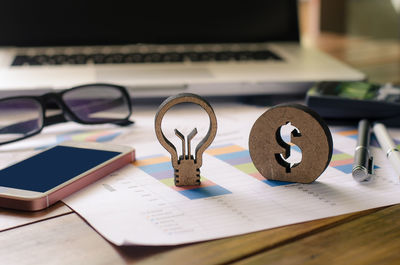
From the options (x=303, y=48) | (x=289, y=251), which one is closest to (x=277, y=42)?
(x=303, y=48)

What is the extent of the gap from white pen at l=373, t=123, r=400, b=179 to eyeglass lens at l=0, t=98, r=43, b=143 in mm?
478

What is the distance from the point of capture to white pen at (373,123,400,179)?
56 cm

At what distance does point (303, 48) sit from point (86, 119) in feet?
1.86

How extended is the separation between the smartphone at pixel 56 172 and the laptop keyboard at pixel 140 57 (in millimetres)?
410

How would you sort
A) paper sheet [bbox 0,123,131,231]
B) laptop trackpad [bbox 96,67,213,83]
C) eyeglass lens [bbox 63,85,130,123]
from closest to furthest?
paper sheet [bbox 0,123,131,231] → eyeglass lens [bbox 63,85,130,123] → laptop trackpad [bbox 96,67,213,83]

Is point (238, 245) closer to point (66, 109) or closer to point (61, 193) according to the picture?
point (61, 193)

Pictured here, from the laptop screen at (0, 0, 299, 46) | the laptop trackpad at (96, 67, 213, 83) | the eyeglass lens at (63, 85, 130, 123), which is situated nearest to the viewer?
the eyeglass lens at (63, 85, 130, 123)

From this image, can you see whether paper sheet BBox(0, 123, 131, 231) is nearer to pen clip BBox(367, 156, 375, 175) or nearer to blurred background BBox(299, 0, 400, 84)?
pen clip BBox(367, 156, 375, 175)

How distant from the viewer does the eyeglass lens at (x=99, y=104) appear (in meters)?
0.76

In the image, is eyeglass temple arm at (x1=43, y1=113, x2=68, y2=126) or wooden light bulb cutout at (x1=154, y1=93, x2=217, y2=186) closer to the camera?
wooden light bulb cutout at (x1=154, y1=93, x2=217, y2=186)

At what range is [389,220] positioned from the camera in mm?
444

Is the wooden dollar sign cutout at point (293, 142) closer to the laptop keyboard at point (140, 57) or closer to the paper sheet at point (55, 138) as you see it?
the paper sheet at point (55, 138)

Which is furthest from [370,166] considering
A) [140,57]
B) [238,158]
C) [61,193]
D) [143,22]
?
[143,22]

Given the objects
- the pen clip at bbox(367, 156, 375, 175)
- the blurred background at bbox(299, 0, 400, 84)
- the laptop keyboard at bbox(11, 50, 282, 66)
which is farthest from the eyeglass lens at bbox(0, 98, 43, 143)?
the blurred background at bbox(299, 0, 400, 84)
